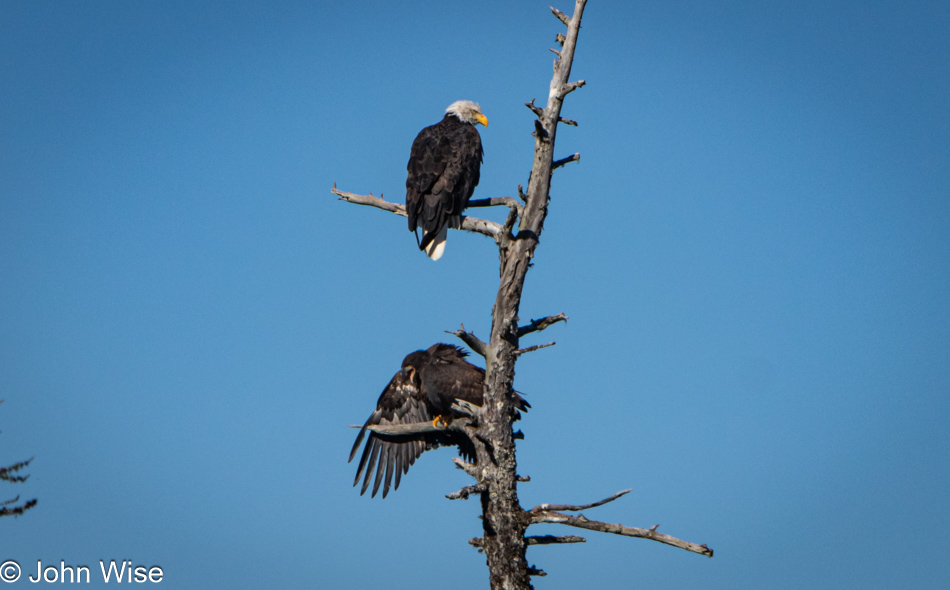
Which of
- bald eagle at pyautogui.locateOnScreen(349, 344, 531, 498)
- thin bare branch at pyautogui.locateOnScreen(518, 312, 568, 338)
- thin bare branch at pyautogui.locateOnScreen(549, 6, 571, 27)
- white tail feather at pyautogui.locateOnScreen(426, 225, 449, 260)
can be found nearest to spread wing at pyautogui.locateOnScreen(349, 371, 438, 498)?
bald eagle at pyautogui.locateOnScreen(349, 344, 531, 498)

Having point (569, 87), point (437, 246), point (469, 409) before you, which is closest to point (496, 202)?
point (437, 246)

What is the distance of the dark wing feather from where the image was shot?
30.0ft

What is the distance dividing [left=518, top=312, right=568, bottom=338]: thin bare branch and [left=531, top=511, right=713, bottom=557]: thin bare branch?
139 centimetres

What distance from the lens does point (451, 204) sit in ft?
30.2

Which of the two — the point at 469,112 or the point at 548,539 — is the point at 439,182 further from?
the point at 548,539

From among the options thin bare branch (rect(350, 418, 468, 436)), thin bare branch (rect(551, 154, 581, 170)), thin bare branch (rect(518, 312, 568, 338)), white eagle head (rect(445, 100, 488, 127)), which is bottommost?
thin bare branch (rect(350, 418, 468, 436))

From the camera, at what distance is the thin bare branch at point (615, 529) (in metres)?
6.22

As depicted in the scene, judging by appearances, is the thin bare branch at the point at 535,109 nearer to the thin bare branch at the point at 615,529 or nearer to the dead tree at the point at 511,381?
the dead tree at the point at 511,381

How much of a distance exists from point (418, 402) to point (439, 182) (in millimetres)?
2375

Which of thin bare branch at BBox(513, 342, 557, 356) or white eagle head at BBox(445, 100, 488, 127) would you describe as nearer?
thin bare branch at BBox(513, 342, 557, 356)

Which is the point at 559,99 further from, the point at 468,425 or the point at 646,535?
the point at 646,535

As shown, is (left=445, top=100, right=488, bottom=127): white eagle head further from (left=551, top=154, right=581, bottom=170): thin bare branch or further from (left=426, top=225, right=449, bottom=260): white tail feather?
(left=551, top=154, right=581, bottom=170): thin bare branch

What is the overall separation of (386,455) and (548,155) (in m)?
4.05

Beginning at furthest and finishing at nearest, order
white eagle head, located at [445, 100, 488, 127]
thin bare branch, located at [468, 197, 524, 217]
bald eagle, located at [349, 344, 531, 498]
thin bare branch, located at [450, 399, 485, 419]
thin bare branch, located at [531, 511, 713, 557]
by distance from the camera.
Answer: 1. white eagle head, located at [445, 100, 488, 127]
2. bald eagle, located at [349, 344, 531, 498]
3. thin bare branch, located at [468, 197, 524, 217]
4. thin bare branch, located at [450, 399, 485, 419]
5. thin bare branch, located at [531, 511, 713, 557]
